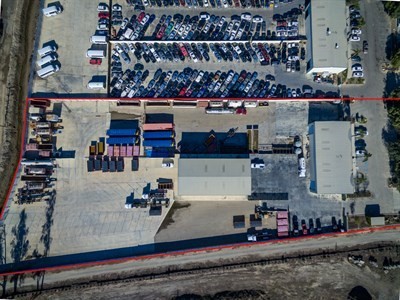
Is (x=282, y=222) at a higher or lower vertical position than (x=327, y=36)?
lower

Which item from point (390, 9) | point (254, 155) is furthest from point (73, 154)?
point (390, 9)

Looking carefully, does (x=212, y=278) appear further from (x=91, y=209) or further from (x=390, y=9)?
(x=390, y=9)

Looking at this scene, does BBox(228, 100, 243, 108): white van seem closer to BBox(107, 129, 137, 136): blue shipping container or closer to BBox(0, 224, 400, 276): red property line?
BBox(107, 129, 137, 136): blue shipping container

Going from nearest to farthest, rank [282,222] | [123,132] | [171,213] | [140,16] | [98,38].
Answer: [282,222] < [171,213] < [123,132] < [98,38] < [140,16]

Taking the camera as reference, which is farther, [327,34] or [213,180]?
[327,34]

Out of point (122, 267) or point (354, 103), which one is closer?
point (122, 267)

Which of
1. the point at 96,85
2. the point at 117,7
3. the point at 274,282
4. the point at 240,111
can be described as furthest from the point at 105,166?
the point at 274,282

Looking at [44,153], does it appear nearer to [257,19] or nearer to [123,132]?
[123,132]
